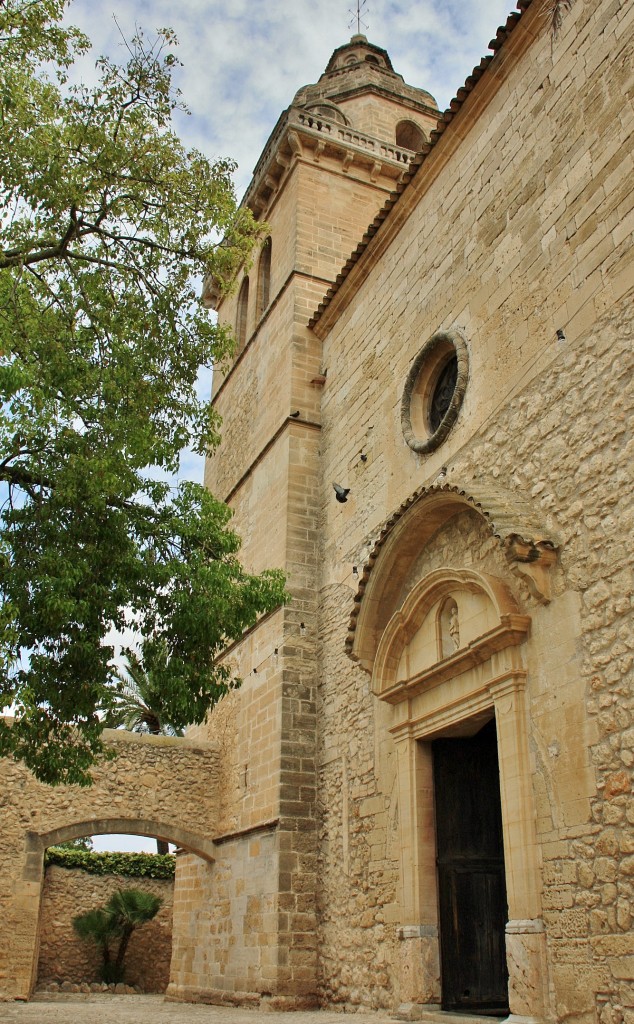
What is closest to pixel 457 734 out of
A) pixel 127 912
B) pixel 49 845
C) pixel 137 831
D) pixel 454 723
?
pixel 454 723

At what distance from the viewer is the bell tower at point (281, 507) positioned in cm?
928

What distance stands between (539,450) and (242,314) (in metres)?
9.78

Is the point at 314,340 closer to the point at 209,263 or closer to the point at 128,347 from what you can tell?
the point at 209,263

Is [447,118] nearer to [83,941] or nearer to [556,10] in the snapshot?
[556,10]

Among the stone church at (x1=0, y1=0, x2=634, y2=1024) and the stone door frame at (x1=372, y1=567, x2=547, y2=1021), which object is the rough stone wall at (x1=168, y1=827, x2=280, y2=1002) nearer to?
the stone church at (x1=0, y1=0, x2=634, y2=1024)

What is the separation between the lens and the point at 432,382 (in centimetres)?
885

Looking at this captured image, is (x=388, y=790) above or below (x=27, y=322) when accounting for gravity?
below

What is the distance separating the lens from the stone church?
5652mm

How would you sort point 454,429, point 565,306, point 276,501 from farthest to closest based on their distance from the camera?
point 276,501 → point 454,429 → point 565,306

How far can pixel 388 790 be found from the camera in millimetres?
7965

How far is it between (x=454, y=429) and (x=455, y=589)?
1478 millimetres

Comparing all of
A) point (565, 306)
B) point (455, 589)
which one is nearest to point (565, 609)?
point (455, 589)

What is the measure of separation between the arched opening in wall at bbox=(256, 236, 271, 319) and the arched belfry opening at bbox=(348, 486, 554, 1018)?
714 centimetres

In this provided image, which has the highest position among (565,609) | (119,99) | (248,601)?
(119,99)
